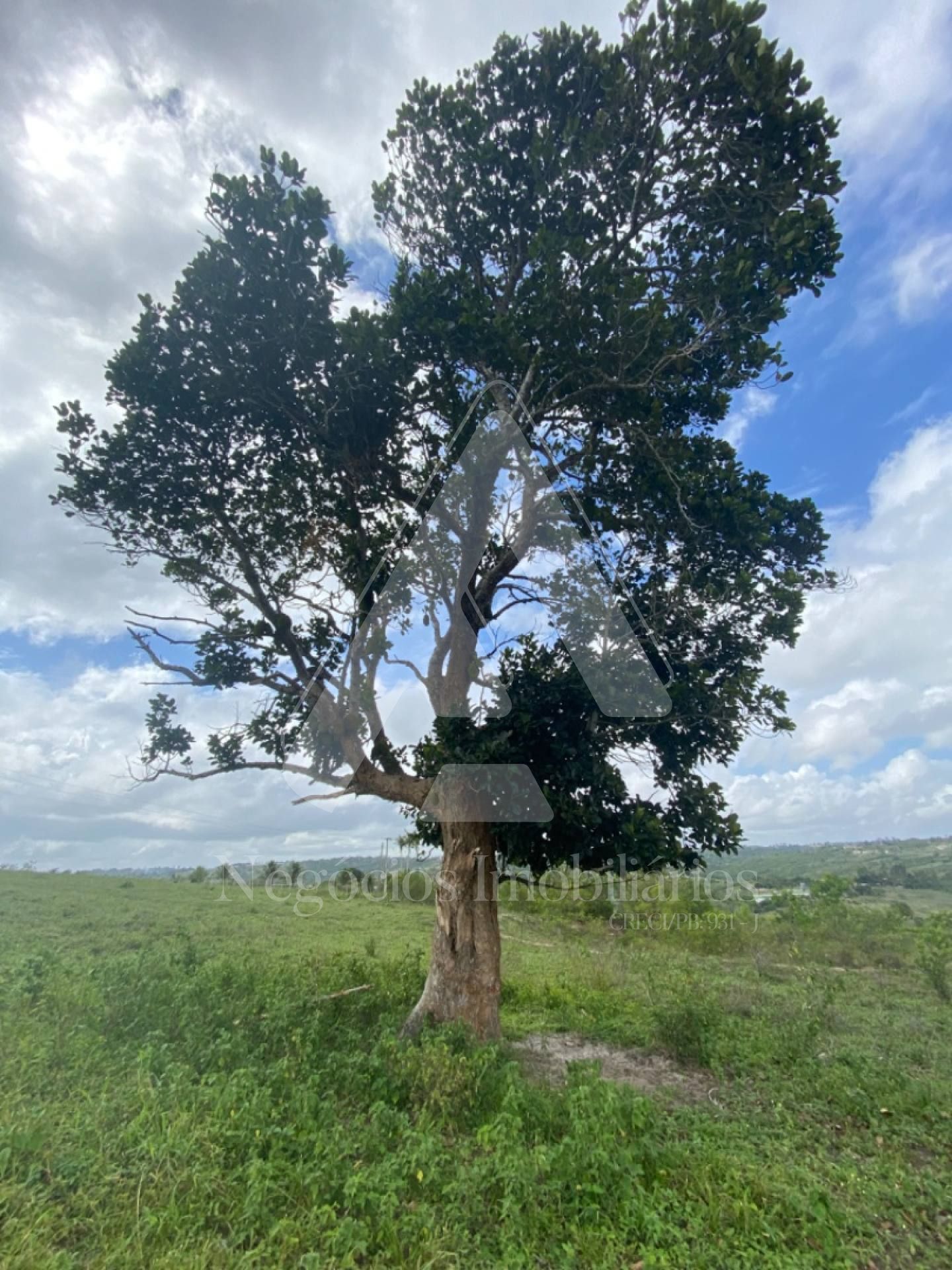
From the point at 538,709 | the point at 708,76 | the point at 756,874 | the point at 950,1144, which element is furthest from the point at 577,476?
the point at 756,874

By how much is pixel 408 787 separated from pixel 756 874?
15.3 metres

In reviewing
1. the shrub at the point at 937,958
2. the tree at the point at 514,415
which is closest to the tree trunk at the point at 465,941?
the tree at the point at 514,415

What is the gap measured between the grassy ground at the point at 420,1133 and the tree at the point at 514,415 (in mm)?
1847

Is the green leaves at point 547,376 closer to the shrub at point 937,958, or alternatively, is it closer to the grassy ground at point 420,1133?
the grassy ground at point 420,1133

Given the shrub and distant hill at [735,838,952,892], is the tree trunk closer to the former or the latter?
distant hill at [735,838,952,892]

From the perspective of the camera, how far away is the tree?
6160 millimetres

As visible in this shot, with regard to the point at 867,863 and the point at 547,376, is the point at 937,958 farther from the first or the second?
Answer: the point at 867,863

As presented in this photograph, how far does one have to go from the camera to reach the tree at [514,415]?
616cm

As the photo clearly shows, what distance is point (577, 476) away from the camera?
7.23 m

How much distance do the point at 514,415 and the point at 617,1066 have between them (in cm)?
679

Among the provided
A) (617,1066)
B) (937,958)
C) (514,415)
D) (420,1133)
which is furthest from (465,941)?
(937,958)

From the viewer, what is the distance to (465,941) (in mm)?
6887

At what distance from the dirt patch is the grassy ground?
15 cm

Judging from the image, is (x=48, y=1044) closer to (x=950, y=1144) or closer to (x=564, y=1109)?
(x=564, y=1109)
